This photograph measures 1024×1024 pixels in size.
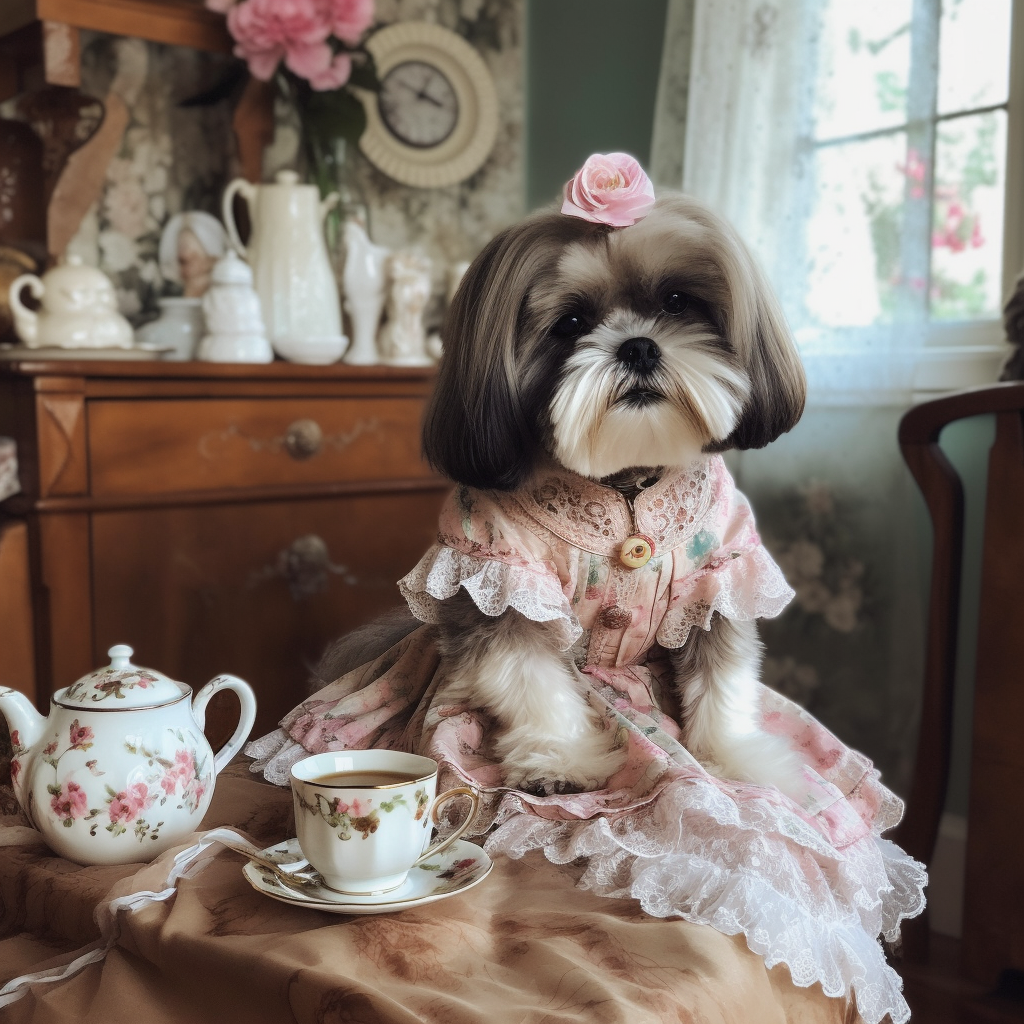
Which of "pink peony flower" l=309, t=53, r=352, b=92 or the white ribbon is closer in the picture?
the white ribbon

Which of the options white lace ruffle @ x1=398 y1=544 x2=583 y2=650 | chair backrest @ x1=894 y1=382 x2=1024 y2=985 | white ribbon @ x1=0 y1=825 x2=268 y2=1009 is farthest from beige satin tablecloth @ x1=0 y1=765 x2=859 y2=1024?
chair backrest @ x1=894 y1=382 x2=1024 y2=985

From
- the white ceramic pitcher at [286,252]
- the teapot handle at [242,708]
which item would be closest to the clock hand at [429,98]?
the white ceramic pitcher at [286,252]

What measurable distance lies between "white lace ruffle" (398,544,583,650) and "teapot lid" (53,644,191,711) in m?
0.25

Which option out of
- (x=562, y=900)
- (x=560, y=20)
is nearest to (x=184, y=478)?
(x=562, y=900)

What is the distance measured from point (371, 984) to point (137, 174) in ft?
6.23

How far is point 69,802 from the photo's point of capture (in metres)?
0.86

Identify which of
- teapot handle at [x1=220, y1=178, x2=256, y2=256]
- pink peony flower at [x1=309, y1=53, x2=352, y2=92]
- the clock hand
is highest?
the clock hand

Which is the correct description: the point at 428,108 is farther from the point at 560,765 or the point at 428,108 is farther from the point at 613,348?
the point at 560,765

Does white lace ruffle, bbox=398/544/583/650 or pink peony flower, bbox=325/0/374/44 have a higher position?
pink peony flower, bbox=325/0/374/44

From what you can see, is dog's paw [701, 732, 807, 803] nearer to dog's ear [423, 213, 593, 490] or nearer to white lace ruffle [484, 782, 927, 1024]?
white lace ruffle [484, 782, 927, 1024]

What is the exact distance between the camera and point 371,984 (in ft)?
2.30

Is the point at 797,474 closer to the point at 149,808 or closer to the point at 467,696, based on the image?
the point at 467,696

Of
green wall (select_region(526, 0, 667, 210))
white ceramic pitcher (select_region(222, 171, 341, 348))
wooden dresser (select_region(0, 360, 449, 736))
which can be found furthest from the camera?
green wall (select_region(526, 0, 667, 210))

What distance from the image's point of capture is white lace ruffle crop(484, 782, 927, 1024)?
799 mm
